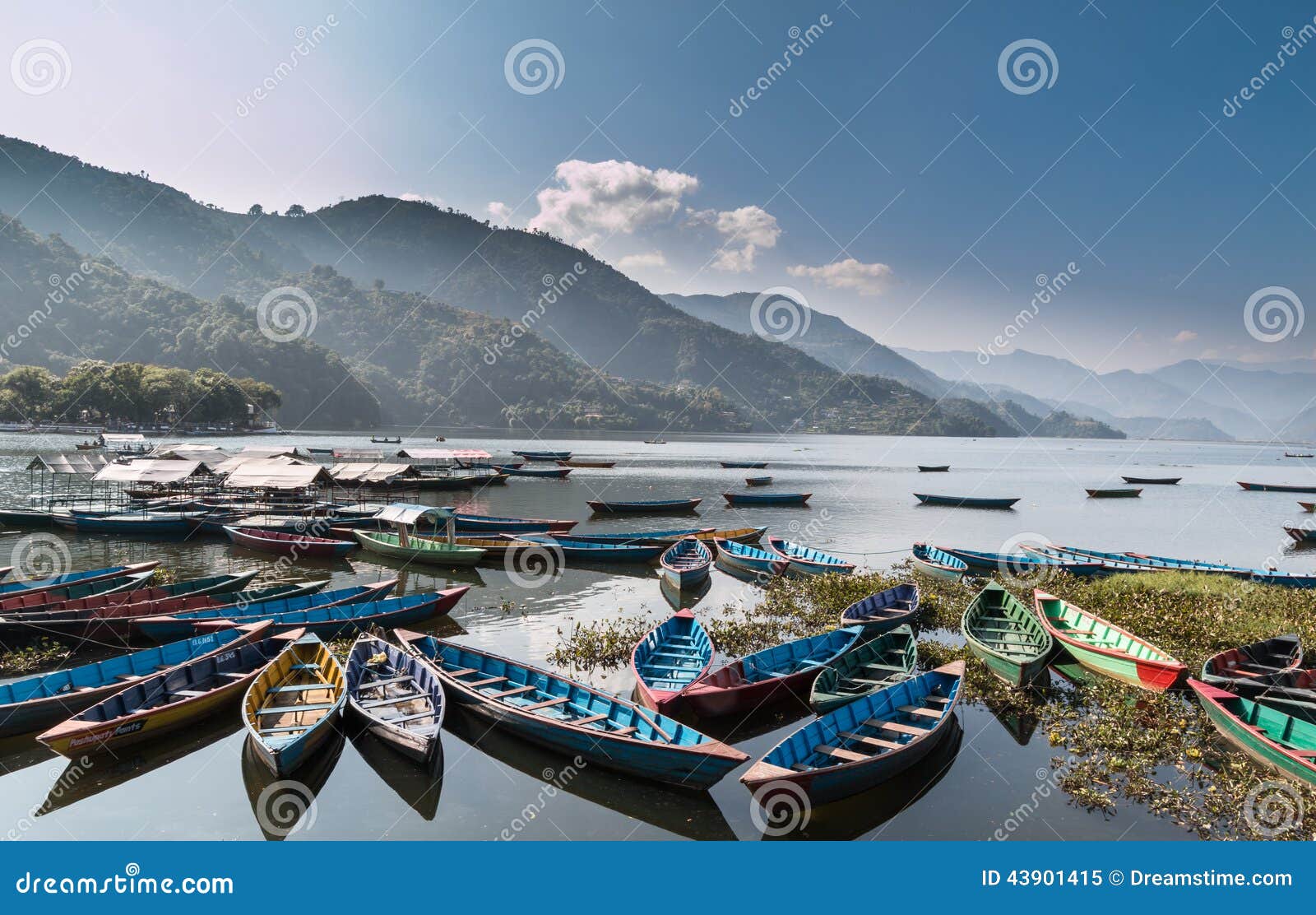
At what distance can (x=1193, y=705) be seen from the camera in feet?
48.3

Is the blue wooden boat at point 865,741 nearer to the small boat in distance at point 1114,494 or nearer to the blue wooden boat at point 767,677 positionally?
the blue wooden boat at point 767,677

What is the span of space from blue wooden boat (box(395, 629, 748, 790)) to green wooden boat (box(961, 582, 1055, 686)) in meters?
8.17

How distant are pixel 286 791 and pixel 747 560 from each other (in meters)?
20.1

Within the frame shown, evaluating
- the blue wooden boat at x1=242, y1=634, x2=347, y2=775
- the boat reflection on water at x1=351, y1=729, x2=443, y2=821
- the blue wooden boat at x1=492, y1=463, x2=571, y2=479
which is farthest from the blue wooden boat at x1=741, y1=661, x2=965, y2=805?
the blue wooden boat at x1=492, y1=463, x2=571, y2=479

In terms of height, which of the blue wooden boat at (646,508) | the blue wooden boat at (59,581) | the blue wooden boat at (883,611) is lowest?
the blue wooden boat at (883,611)

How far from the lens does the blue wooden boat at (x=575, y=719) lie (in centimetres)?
1109

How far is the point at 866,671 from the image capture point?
16062 millimetres

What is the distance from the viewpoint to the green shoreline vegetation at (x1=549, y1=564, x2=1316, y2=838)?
11344 millimetres

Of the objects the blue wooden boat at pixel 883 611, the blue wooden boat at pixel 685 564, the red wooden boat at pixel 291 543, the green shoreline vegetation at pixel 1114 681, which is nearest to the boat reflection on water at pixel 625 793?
the green shoreline vegetation at pixel 1114 681

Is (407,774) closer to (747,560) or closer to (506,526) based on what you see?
(747,560)

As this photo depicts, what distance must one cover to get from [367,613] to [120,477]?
2647 cm

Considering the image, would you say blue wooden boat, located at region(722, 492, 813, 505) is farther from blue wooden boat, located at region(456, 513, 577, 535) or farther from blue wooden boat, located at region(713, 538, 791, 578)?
blue wooden boat, located at region(713, 538, 791, 578)

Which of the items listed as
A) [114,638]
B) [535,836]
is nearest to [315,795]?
[535,836]

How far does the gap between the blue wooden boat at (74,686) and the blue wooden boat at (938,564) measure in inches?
933
